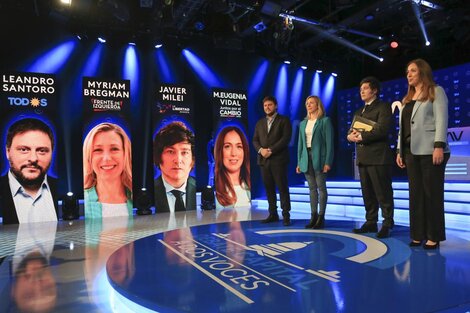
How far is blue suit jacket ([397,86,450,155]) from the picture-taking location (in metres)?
2.57

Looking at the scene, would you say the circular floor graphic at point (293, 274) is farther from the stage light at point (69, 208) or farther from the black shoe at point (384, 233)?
the stage light at point (69, 208)

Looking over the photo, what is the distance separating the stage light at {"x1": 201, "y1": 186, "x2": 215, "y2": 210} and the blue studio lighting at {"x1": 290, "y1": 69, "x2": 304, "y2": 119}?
315 cm

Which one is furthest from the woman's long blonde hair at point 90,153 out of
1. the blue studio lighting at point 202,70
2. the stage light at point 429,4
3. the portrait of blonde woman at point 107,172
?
the stage light at point 429,4

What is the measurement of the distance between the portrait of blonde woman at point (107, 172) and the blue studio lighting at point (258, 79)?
130 inches

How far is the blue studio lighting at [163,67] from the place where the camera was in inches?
282

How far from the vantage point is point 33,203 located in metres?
5.39

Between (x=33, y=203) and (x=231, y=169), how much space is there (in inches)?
129

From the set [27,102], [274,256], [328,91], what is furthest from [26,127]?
[328,91]

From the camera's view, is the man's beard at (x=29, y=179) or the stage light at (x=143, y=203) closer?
the man's beard at (x=29, y=179)

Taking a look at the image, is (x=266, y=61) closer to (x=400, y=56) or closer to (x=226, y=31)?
(x=226, y=31)

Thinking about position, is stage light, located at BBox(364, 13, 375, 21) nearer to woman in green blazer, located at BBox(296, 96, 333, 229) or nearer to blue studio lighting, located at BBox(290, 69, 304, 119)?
blue studio lighting, located at BBox(290, 69, 304, 119)

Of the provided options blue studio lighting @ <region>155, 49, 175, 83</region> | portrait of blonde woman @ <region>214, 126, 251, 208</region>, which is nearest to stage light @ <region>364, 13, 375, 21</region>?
portrait of blonde woman @ <region>214, 126, 251, 208</region>

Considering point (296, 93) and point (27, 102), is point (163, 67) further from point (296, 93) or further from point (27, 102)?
point (296, 93)

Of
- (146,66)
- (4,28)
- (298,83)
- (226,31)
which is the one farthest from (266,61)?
(4,28)
